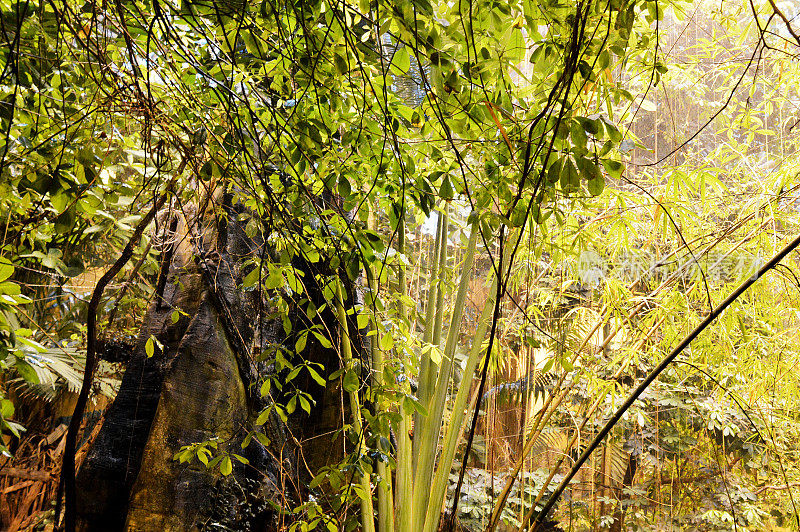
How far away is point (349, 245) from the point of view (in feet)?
2.99

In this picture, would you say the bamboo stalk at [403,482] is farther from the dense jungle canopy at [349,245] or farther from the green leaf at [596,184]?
the green leaf at [596,184]

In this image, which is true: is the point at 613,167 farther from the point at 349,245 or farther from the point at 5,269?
the point at 5,269

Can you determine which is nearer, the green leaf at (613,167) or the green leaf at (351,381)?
the green leaf at (613,167)

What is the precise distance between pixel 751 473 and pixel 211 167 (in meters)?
3.81

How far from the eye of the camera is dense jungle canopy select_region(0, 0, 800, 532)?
77 centimetres

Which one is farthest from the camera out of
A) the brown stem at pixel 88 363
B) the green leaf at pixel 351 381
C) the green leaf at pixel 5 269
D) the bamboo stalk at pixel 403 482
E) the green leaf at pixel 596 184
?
the bamboo stalk at pixel 403 482

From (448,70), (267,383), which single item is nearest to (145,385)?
(267,383)

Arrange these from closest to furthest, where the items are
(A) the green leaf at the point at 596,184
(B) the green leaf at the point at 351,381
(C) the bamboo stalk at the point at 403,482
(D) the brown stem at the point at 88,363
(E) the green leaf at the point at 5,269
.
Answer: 1. (E) the green leaf at the point at 5,269
2. (A) the green leaf at the point at 596,184
3. (B) the green leaf at the point at 351,381
4. (D) the brown stem at the point at 88,363
5. (C) the bamboo stalk at the point at 403,482

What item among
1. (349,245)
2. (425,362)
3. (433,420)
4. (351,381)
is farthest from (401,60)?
(433,420)

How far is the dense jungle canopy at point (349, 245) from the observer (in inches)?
30.5

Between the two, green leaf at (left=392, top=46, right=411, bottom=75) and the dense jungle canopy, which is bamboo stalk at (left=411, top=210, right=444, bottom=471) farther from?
green leaf at (left=392, top=46, right=411, bottom=75)

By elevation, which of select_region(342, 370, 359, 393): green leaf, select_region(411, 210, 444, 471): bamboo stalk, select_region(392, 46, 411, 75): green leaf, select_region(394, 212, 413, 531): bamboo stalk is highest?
select_region(392, 46, 411, 75): green leaf

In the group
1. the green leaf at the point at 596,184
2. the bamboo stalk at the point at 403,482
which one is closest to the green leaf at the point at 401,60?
the green leaf at the point at 596,184

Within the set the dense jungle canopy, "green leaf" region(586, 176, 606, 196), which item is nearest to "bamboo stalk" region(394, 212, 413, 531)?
the dense jungle canopy
